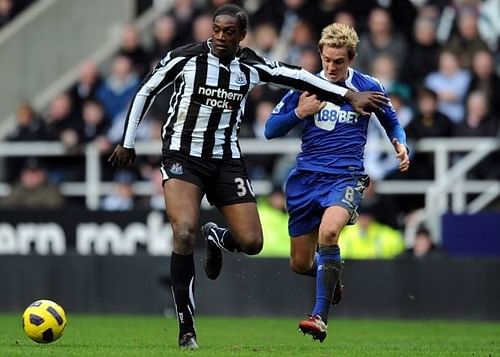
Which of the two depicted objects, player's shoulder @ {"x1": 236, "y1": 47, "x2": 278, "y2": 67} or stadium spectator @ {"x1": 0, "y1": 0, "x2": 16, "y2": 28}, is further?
stadium spectator @ {"x1": 0, "y1": 0, "x2": 16, "y2": 28}

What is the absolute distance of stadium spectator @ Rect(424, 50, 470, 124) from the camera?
16938mm

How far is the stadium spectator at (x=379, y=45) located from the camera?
17.4 meters

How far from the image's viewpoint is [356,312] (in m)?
16.0

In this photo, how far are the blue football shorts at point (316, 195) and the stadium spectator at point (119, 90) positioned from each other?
24.4 feet

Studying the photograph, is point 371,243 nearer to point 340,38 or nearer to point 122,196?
point 122,196

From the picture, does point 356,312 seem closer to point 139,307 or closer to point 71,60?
point 139,307

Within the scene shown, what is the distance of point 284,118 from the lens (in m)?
11.1

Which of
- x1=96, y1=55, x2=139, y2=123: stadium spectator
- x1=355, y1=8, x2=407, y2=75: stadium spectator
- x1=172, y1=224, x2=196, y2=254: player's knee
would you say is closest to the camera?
x1=172, y1=224, x2=196, y2=254: player's knee

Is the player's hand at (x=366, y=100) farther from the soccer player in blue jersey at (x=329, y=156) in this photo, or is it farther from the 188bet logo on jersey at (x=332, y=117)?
the 188bet logo on jersey at (x=332, y=117)

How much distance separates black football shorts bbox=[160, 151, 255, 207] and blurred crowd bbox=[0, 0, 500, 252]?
240 inches

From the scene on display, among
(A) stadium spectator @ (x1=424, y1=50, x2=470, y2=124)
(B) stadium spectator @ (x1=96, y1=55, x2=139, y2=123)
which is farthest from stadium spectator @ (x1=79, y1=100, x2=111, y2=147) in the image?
(A) stadium spectator @ (x1=424, y1=50, x2=470, y2=124)

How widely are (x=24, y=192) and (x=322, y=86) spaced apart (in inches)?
316

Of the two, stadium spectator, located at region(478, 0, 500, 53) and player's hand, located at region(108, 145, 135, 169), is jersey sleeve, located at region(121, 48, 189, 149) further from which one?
stadium spectator, located at region(478, 0, 500, 53)

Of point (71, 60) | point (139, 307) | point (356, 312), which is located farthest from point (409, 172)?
point (71, 60)
